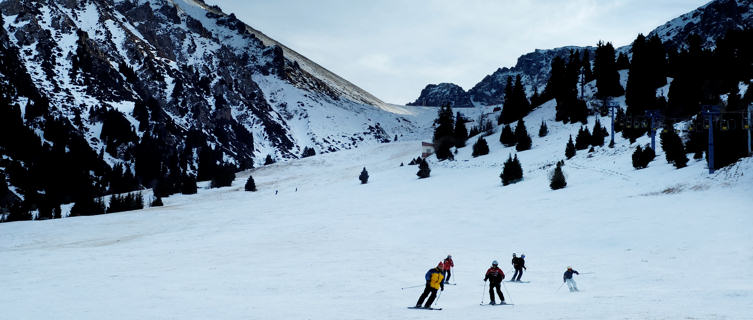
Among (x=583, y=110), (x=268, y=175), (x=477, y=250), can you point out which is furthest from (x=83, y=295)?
(x=268, y=175)

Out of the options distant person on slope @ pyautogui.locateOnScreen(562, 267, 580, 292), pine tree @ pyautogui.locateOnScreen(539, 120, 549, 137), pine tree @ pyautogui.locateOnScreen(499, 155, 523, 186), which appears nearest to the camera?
distant person on slope @ pyautogui.locateOnScreen(562, 267, 580, 292)

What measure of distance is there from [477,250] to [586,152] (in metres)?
38.8

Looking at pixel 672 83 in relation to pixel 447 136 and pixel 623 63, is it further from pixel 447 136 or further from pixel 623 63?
pixel 623 63

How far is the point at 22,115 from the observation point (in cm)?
15575

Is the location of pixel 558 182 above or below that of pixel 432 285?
above

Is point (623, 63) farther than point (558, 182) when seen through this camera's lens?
Yes

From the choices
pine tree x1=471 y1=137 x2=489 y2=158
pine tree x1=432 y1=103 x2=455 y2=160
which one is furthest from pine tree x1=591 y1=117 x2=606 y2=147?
pine tree x1=432 y1=103 x2=455 y2=160

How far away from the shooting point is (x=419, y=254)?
28188mm

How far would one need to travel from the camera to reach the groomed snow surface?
51.6 ft

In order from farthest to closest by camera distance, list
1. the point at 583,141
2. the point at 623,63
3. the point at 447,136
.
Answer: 1. the point at 623,63
2. the point at 447,136
3. the point at 583,141

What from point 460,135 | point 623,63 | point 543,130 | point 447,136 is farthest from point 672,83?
point 623,63

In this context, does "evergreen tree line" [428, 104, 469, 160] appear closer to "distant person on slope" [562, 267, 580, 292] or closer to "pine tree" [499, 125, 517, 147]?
"pine tree" [499, 125, 517, 147]

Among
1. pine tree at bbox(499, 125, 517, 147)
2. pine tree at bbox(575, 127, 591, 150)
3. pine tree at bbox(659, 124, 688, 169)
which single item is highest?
pine tree at bbox(499, 125, 517, 147)

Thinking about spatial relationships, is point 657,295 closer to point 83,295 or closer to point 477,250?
point 477,250
